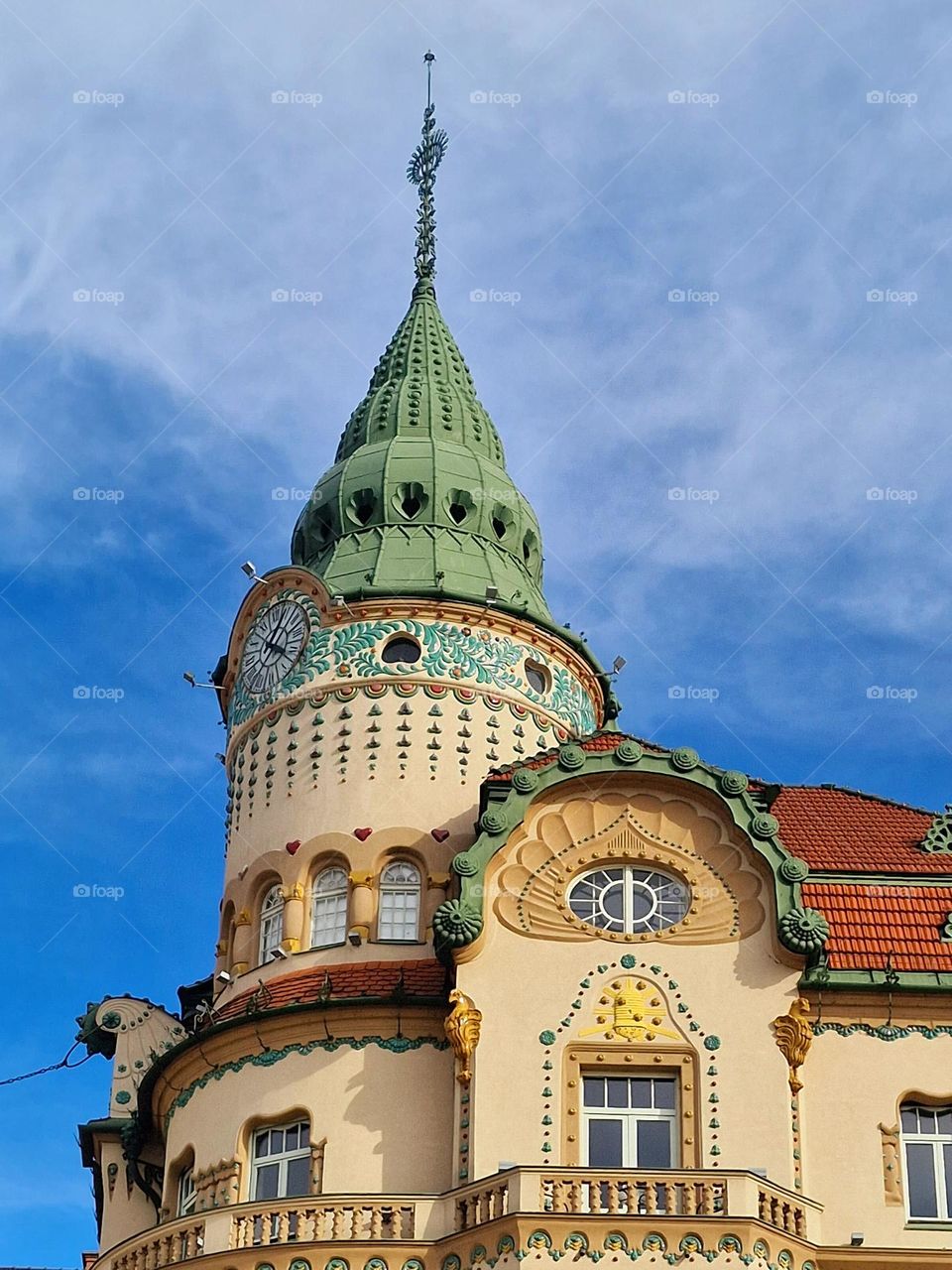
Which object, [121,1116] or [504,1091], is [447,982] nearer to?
[504,1091]

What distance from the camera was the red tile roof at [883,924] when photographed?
33.6 metres

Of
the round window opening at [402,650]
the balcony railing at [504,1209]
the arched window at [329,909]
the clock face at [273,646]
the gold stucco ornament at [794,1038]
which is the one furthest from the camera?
the clock face at [273,646]

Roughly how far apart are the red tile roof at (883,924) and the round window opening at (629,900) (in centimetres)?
221

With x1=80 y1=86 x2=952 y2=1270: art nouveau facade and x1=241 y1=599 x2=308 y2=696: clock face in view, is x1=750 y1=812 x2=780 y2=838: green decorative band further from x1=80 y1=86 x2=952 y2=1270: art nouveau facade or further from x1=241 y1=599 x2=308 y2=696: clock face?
x1=241 y1=599 x2=308 y2=696: clock face

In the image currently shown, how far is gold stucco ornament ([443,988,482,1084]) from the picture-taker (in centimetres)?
3206

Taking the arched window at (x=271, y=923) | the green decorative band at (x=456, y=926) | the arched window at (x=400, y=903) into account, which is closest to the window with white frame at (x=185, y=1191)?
the arched window at (x=271, y=923)

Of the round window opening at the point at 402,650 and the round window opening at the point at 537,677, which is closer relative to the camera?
the round window opening at the point at 402,650

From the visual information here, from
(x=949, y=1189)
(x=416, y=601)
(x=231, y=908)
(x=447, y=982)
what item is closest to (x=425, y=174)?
(x=416, y=601)

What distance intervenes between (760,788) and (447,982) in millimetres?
6001

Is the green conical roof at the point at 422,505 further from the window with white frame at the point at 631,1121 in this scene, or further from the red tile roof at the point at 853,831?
the window with white frame at the point at 631,1121

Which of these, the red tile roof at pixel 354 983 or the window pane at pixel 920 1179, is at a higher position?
the red tile roof at pixel 354 983

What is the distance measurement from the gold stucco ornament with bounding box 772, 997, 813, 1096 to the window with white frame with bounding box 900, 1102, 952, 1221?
1.74 m

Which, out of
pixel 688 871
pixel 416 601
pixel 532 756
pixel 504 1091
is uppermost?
pixel 416 601

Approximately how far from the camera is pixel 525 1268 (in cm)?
2967
